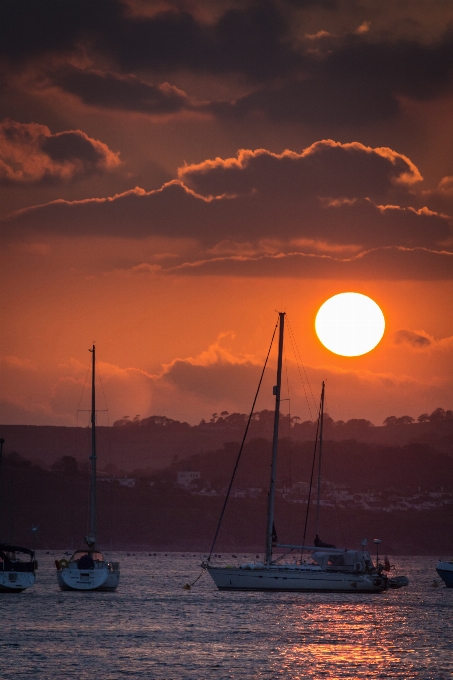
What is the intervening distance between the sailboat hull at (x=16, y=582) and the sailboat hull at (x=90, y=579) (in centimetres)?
251

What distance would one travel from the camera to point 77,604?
93062 mm

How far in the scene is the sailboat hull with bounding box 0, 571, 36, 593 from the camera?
9675 centimetres

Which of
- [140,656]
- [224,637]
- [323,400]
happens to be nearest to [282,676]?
[140,656]

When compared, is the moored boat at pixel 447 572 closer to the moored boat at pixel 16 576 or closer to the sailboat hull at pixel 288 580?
the sailboat hull at pixel 288 580

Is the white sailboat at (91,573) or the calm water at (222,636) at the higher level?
the white sailboat at (91,573)

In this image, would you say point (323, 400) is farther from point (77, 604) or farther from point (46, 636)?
point (46, 636)

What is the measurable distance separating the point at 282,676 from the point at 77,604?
40.4m

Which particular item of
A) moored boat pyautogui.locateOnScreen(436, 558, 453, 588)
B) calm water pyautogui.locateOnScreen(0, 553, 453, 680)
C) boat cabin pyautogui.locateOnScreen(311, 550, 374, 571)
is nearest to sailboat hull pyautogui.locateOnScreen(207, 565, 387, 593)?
boat cabin pyautogui.locateOnScreen(311, 550, 374, 571)

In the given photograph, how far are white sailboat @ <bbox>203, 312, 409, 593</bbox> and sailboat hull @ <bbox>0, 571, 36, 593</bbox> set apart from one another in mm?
13026

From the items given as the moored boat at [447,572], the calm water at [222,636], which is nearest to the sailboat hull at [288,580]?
the calm water at [222,636]

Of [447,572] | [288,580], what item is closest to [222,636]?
[288,580]

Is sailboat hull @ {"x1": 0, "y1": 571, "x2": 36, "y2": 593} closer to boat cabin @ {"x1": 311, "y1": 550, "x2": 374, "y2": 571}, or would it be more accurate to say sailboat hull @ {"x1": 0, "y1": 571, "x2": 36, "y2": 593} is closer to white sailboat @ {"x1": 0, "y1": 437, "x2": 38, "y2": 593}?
white sailboat @ {"x1": 0, "y1": 437, "x2": 38, "y2": 593}

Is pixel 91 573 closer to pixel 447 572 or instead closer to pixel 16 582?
pixel 16 582

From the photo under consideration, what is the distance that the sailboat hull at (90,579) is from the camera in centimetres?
9531
